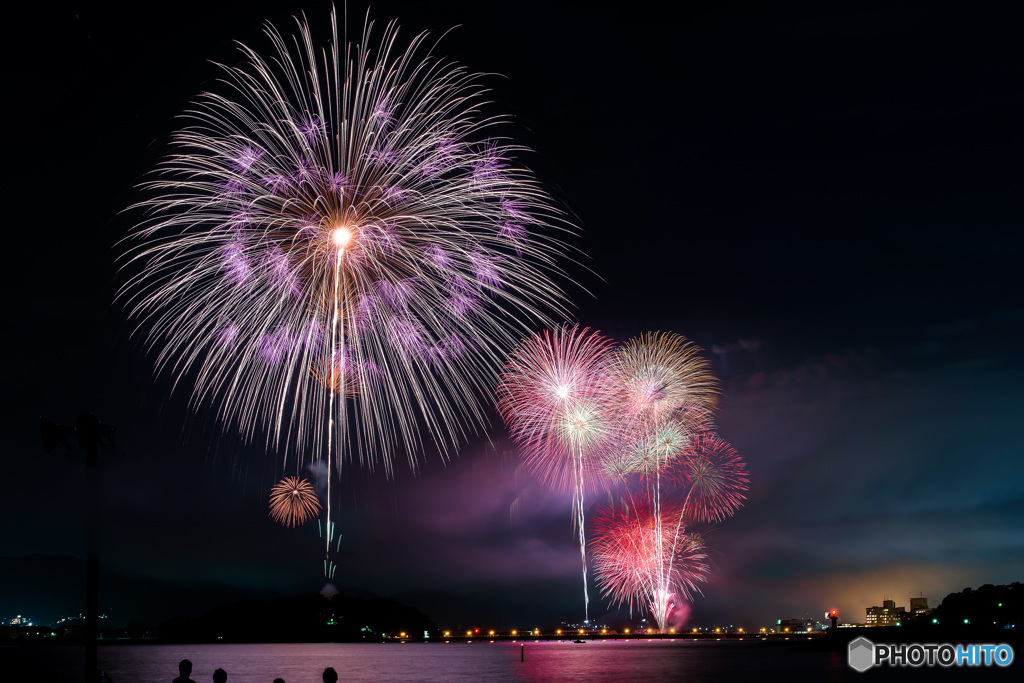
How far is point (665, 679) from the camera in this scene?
7562 centimetres

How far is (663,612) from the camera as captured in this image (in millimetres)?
91062

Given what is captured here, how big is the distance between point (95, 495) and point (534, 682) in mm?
66315

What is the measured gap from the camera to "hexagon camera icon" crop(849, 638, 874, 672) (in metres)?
104

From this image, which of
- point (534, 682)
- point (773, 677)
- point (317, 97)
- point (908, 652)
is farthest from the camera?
point (908, 652)

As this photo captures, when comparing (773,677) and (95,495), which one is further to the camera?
(773,677)

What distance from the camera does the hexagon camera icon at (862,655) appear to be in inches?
4078

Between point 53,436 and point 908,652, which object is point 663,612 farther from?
point 53,436

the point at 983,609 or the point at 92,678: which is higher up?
the point at 92,678

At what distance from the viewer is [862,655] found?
114500 millimetres

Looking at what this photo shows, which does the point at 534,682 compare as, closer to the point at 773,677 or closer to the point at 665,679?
the point at 665,679

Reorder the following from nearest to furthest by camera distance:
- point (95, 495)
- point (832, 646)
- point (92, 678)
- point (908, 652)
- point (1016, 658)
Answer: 1. point (95, 495)
2. point (92, 678)
3. point (908, 652)
4. point (1016, 658)
5. point (832, 646)

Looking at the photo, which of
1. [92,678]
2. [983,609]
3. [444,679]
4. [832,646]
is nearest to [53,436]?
[92,678]

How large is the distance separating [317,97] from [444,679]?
6939 centimetres

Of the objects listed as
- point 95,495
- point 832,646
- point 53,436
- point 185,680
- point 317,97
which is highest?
point 317,97
